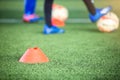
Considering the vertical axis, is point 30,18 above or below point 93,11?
below

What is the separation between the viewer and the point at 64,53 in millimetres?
3719

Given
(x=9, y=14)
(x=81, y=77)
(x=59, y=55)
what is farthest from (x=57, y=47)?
(x=9, y=14)

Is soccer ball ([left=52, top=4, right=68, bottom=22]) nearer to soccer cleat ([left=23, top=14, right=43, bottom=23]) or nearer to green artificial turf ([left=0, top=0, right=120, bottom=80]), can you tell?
green artificial turf ([left=0, top=0, right=120, bottom=80])

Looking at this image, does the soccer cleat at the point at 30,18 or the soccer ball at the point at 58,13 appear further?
the soccer cleat at the point at 30,18

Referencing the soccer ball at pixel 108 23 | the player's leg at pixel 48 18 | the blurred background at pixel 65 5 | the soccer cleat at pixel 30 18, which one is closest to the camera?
the player's leg at pixel 48 18

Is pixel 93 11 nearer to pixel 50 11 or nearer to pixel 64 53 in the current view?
pixel 50 11

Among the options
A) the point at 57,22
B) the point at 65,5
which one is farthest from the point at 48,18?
the point at 65,5

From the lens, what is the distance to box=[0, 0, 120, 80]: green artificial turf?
278 centimetres

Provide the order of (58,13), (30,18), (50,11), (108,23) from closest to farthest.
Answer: (50,11) → (108,23) → (58,13) → (30,18)

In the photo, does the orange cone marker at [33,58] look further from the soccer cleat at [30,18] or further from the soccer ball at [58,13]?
the soccer cleat at [30,18]

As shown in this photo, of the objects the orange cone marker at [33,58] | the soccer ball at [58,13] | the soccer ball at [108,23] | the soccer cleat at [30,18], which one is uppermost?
the orange cone marker at [33,58]

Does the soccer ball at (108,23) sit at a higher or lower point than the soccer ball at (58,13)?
higher

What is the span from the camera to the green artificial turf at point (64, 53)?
9.12 ft

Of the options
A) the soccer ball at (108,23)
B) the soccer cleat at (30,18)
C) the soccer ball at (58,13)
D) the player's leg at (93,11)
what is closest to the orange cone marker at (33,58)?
the player's leg at (93,11)
